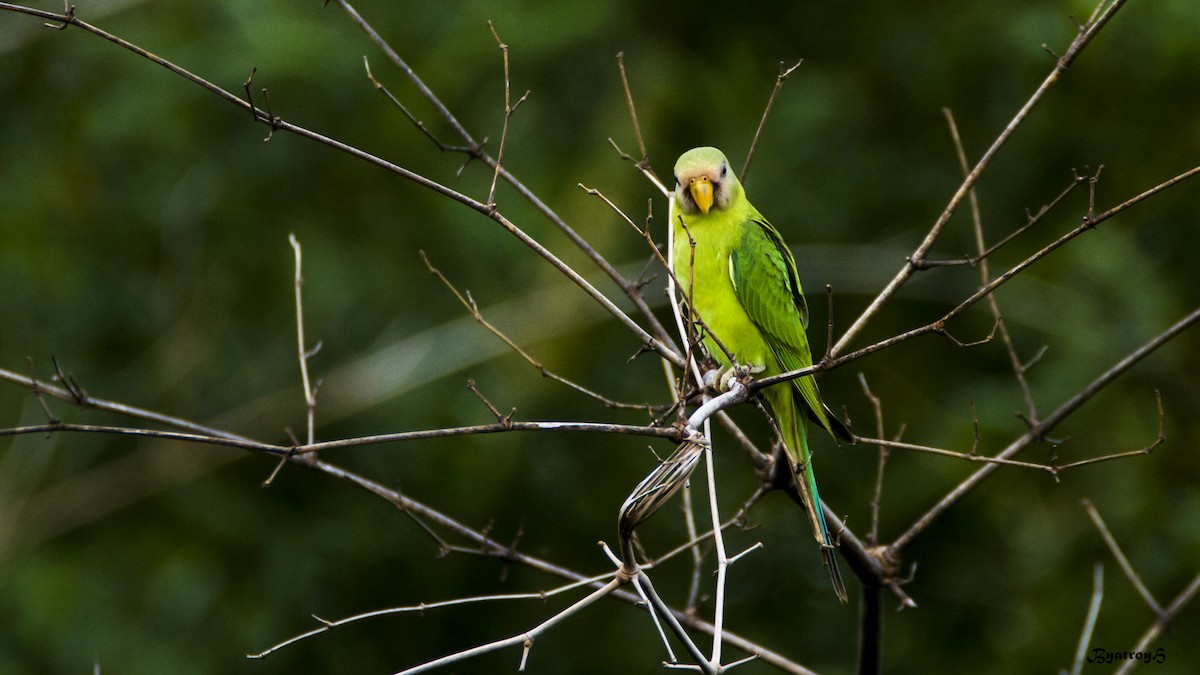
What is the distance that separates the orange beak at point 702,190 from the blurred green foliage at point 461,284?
94.5 inches

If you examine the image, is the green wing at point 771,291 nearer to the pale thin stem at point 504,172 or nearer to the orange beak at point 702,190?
the orange beak at point 702,190

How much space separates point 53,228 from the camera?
7.34 meters

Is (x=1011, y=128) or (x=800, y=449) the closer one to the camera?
(x=1011, y=128)

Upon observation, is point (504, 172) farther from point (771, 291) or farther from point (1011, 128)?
point (771, 291)

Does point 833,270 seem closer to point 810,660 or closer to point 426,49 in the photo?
point 810,660

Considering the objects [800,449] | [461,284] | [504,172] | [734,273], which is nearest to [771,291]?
[734,273]

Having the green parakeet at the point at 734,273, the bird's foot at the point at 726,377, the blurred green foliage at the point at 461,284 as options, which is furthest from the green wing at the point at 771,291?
the blurred green foliage at the point at 461,284

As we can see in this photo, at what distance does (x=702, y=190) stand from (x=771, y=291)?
0.41 m

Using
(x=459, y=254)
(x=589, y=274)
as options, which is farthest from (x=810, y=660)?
(x=459, y=254)

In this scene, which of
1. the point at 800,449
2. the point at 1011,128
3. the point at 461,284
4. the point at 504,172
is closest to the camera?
the point at 1011,128

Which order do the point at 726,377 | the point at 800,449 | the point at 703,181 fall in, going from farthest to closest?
the point at 703,181
the point at 800,449
the point at 726,377

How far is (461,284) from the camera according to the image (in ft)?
23.8

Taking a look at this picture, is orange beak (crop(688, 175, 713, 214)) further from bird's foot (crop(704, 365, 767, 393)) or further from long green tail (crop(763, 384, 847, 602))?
long green tail (crop(763, 384, 847, 602))

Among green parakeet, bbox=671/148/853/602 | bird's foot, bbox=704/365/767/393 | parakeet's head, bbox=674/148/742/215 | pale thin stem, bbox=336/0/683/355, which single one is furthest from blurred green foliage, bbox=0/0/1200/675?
pale thin stem, bbox=336/0/683/355
